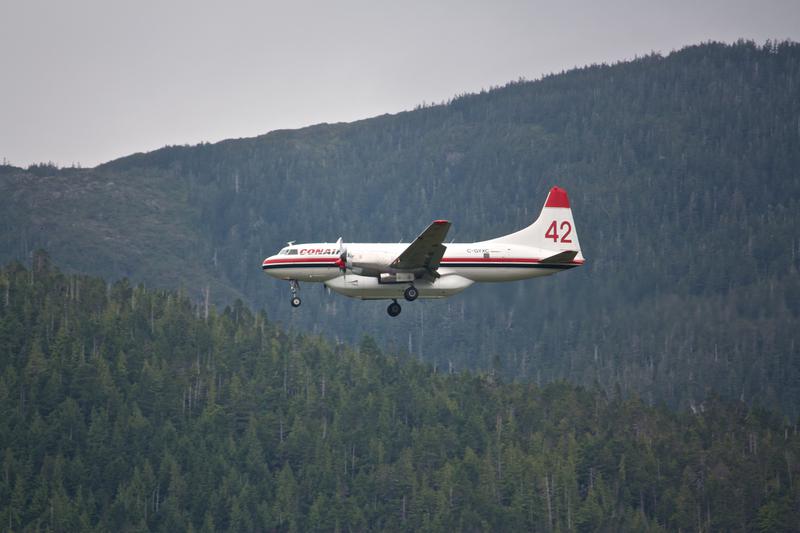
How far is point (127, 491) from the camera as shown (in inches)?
7835

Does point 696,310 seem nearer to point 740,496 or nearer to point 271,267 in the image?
point 740,496

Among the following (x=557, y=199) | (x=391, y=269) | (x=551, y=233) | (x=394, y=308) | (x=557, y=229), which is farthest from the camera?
(x=557, y=199)

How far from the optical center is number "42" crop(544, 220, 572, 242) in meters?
88.1

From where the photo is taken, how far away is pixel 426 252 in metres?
81.9

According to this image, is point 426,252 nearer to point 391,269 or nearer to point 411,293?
point 391,269

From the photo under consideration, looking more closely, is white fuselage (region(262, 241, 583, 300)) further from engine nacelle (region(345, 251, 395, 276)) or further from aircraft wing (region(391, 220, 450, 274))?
aircraft wing (region(391, 220, 450, 274))

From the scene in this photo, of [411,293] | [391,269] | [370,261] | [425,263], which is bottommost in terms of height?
A: [411,293]

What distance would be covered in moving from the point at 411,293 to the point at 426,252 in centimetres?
323

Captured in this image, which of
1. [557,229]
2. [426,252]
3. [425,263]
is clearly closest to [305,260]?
[425,263]

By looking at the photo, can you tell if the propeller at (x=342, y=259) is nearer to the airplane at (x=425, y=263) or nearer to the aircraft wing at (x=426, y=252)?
the airplane at (x=425, y=263)

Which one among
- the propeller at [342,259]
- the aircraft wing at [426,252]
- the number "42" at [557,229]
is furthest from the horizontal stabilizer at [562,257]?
the propeller at [342,259]

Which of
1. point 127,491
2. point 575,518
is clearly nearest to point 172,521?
point 127,491

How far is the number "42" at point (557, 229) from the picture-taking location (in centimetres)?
8812

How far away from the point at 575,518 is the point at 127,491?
6449cm
